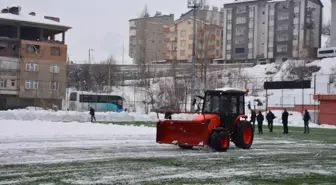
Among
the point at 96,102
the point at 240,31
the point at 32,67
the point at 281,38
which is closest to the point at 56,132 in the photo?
the point at 96,102

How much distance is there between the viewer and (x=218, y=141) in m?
18.1

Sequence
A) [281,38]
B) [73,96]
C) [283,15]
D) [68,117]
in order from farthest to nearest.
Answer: [281,38] → [283,15] → [73,96] → [68,117]

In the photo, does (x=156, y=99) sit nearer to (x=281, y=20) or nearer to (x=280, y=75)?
(x=280, y=75)

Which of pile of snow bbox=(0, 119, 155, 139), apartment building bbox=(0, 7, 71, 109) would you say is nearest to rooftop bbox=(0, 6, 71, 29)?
apartment building bbox=(0, 7, 71, 109)

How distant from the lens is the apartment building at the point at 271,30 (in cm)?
9944

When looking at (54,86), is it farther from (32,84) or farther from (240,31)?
(240,31)

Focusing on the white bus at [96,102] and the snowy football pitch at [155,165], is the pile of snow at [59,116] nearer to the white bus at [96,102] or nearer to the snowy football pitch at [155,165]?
the white bus at [96,102]

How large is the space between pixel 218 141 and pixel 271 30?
89.5 meters

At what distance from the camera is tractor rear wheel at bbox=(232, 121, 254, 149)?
1942 cm

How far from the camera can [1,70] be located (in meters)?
67.2

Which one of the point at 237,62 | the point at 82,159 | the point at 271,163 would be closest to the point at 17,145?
the point at 82,159

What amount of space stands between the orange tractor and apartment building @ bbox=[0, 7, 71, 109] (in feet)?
162

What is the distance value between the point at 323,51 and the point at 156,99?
34.0 m

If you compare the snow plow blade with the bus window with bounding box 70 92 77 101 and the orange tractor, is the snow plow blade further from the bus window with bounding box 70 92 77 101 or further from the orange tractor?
the bus window with bounding box 70 92 77 101
